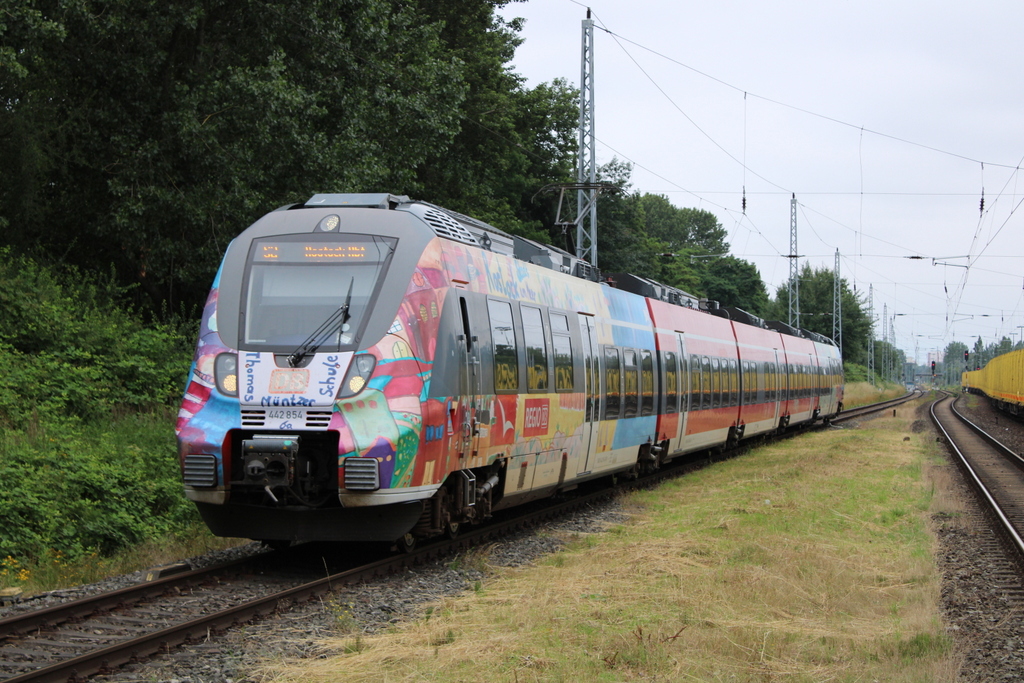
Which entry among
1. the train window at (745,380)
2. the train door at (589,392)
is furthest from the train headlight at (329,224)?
the train window at (745,380)

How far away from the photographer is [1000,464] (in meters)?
25.6

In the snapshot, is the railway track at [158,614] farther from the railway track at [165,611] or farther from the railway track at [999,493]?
the railway track at [999,493]

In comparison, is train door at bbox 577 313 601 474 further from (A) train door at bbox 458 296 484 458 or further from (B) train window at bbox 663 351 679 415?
(B) train window at bbox 663 351 679 415

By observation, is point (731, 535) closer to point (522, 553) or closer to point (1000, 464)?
point (522, 553)

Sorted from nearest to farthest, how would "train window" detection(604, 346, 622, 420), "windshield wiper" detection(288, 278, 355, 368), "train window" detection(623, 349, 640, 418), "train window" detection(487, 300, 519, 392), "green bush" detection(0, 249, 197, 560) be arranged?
"windshield wiper" detection(288, 278, 355, 368) < "green bush" detection(0, 249, 197, 560) < "train window" detection(487, 300, 519, 392) < "train window" detection(604, 346, 622, 420) < "train window" detection(623, 349, 640, 418)

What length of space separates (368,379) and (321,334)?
2.13 feet

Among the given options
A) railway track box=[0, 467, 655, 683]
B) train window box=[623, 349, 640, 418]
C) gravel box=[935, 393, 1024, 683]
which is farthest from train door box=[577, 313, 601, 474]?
gravel box=[935, 393, 1024, 683]

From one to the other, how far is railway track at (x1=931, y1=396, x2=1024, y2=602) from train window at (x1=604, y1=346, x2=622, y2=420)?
17.8 feet

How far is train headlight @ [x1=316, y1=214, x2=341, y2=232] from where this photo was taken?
1020 centimetres

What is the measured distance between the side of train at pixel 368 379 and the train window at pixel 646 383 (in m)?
4.57

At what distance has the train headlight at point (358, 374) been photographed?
9109 mm

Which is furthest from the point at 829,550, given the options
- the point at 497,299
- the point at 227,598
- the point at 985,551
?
the point at 227,598

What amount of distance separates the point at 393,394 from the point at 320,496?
115 cm

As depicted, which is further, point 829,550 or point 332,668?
point 829,550
